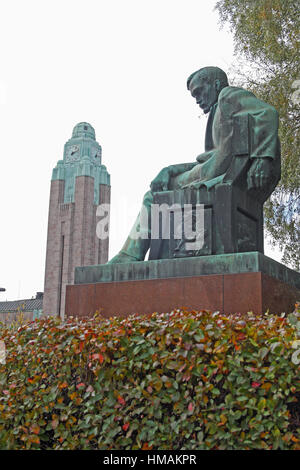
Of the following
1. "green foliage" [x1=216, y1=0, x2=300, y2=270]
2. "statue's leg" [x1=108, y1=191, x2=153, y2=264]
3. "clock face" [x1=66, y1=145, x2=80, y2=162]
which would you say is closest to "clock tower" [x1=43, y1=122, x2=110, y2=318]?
"clock face" [x1=66, y1=145, x2=80, y2=162]

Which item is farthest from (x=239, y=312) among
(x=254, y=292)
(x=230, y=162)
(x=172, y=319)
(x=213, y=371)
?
(x=230, y=162)

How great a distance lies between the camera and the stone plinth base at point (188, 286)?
4176 mm

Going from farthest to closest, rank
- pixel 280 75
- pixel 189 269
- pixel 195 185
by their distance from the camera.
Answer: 1. pixel 280 75
2. pixel 195 185
3. pixel 189 269

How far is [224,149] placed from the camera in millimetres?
5043

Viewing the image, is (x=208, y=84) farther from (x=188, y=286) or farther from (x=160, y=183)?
(x=188, y=286)

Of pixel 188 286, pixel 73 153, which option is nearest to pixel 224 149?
pixel 188 286

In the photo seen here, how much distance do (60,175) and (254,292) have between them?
158 feet

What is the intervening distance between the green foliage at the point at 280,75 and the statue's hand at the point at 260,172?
5364 millimetres

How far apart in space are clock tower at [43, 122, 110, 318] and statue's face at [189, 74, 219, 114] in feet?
137

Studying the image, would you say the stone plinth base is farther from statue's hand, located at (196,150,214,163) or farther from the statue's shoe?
statue's hand, located at (196,150,214,163)

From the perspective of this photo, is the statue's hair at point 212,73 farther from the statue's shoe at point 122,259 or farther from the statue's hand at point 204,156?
the statue's shoe at point 122,259

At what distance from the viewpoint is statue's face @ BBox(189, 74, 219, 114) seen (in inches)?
219

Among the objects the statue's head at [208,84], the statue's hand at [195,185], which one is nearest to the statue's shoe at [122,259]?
the statue's hand at [195,185]

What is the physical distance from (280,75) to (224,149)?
5.80 m
